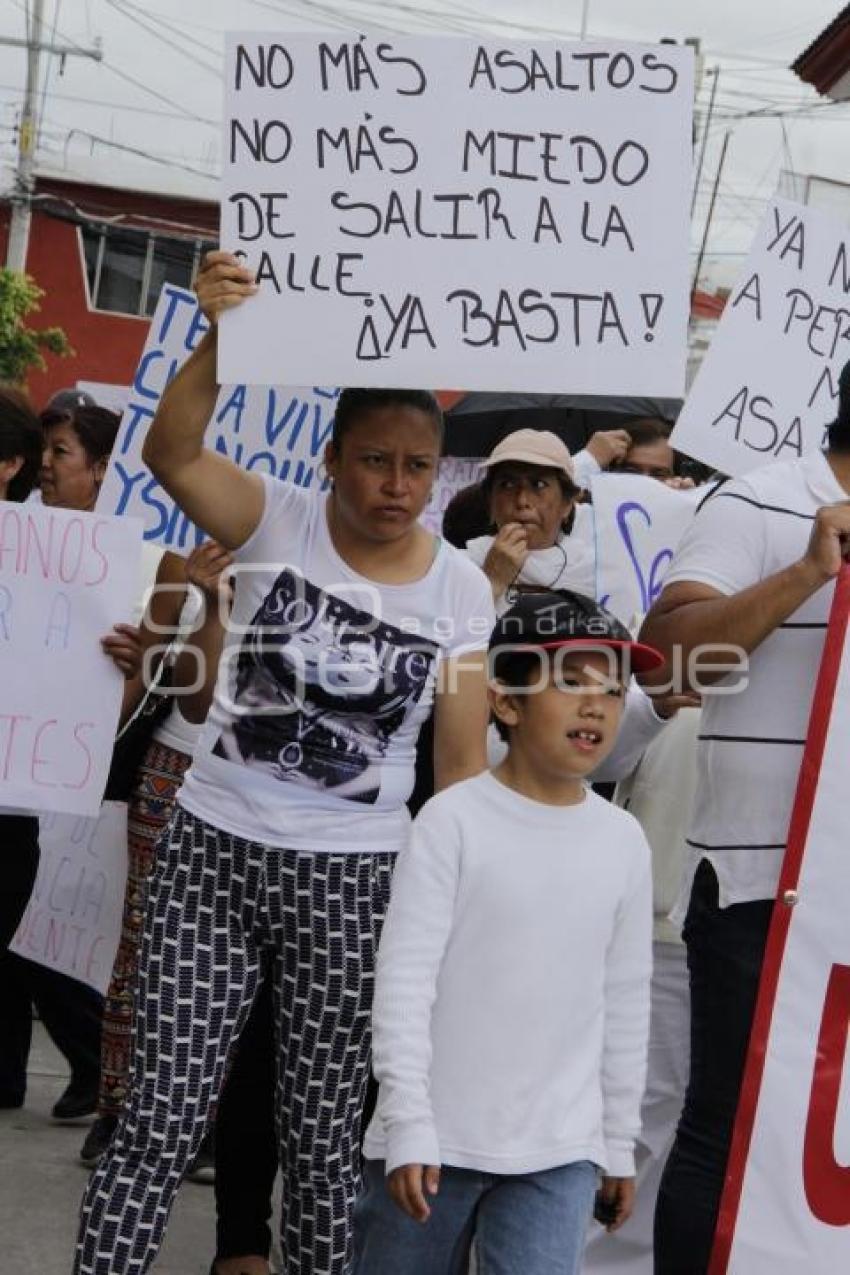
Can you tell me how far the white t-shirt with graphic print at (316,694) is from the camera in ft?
12.7

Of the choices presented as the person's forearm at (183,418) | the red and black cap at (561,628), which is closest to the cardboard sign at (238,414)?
the person's forearm at (183,418)

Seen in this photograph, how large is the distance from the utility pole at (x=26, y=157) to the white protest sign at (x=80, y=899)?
1459 inches

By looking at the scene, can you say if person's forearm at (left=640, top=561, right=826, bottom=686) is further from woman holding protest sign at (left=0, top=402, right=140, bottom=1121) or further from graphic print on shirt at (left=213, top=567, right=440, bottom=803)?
woman holding protest sign at (left=0, top=402, right=140, bottom=1121)

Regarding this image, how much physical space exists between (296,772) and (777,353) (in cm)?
151

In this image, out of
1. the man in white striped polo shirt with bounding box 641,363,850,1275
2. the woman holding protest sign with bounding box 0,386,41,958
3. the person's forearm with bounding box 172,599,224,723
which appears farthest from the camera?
the woman holding protest sign with bounding box 0,386,41,958

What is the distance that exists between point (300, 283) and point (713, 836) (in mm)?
1199

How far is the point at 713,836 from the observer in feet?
12.5

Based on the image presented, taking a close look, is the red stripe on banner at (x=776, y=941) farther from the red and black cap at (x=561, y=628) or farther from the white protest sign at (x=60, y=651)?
the white protest sign at (x=60, y=651)

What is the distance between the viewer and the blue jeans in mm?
3307

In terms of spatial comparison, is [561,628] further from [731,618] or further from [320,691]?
[320,691]

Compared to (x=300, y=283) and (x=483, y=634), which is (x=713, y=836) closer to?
(x=483, y=634)

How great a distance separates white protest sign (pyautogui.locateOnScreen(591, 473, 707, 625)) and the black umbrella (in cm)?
456

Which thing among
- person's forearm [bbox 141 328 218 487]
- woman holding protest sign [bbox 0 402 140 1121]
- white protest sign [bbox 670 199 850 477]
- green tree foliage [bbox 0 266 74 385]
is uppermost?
green tree foliage [bbox 0 266 74 385]

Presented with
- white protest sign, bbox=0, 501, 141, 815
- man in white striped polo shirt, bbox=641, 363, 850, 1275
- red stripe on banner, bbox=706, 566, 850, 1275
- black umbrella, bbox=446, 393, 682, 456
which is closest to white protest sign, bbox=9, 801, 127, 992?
white protest sign, bbox=0, 501, 141, 815
